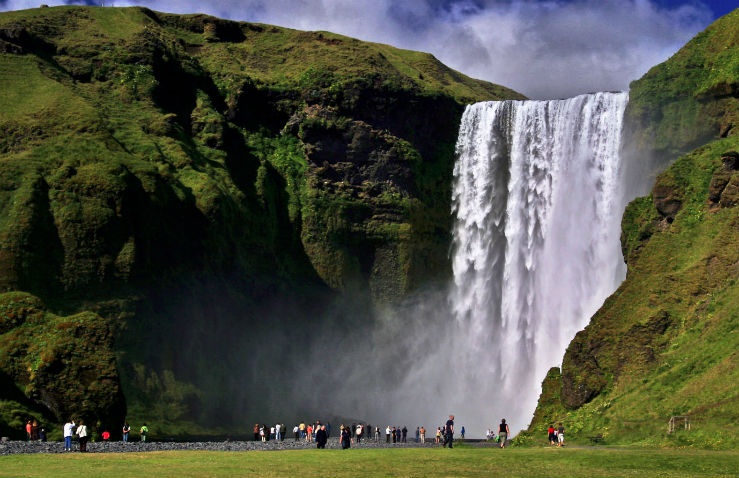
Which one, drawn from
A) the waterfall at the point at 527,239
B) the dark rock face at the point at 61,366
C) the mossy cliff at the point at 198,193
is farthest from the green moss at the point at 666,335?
the mossy cliff at the point at 198,193

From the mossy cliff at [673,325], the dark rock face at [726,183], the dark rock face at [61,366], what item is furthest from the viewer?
the dark rock face at [61,366]

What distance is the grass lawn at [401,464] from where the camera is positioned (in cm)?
3148

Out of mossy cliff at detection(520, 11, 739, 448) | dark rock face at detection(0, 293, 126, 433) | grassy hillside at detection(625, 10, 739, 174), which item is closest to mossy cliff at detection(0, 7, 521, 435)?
dark rock face at detection(0, 293, 126, 433)

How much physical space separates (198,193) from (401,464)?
5466 cm

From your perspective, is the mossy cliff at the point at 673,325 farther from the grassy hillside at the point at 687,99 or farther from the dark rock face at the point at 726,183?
the grassy hillside at the point at 687,99

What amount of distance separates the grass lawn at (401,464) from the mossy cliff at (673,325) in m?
6.81

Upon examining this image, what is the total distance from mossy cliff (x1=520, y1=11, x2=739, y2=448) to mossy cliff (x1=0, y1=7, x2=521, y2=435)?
2927cm

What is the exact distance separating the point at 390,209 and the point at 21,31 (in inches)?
1622

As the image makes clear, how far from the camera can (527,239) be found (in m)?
85.1

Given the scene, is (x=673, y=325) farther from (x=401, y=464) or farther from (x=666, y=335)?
(x=401, y=464)

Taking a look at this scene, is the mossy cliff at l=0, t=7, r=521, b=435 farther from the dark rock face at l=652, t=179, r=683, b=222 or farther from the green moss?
the dark rock face at l=652, t=179, r=683, b=222

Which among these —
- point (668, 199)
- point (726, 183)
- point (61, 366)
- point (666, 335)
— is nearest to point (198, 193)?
point (61, 366)

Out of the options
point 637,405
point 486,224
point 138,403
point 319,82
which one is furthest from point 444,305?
point 637,405

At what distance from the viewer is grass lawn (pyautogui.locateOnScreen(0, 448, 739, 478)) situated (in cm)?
3148
